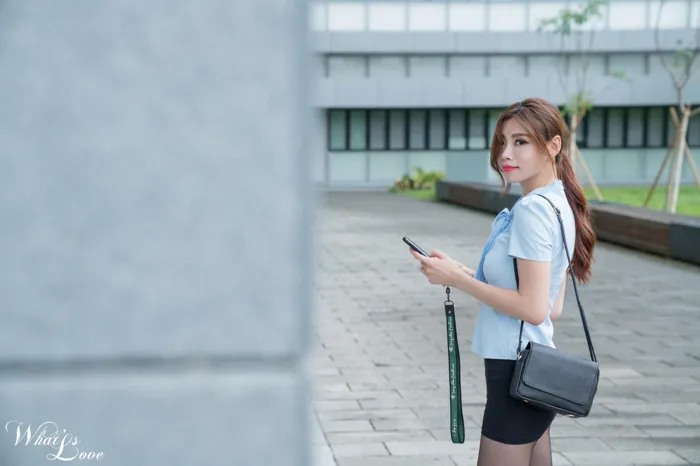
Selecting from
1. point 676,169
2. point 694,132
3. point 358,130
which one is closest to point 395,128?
point 358,130

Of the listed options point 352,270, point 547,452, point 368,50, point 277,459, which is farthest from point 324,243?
point 368,50

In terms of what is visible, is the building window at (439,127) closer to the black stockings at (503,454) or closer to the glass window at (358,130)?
the glass window at (358,130)

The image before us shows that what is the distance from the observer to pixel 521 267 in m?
2.87

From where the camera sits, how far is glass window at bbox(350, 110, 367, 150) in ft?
145

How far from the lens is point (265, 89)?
39.8 inches

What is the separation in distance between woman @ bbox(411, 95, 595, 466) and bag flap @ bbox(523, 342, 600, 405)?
0.07 m

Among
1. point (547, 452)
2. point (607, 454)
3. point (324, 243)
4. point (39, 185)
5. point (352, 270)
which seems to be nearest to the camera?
point (39, 185)

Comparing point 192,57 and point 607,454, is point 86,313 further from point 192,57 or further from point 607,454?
point 607,454

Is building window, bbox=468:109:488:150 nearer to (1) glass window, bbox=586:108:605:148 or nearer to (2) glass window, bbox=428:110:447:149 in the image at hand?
(2) glass window, bbox=428:110:447:149

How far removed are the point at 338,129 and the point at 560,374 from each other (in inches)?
1638

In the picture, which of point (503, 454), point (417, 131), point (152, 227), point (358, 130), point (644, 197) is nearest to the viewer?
point (152, 227)

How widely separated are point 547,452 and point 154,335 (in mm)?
2302

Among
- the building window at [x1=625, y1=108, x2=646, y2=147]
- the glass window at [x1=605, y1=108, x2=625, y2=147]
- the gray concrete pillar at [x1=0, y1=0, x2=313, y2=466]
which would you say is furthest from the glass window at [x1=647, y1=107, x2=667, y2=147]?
the gray concrete pillar at [x1=0, y1=0, x2=313, y2=466]

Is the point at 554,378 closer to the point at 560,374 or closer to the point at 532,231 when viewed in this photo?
the point at 560,374
